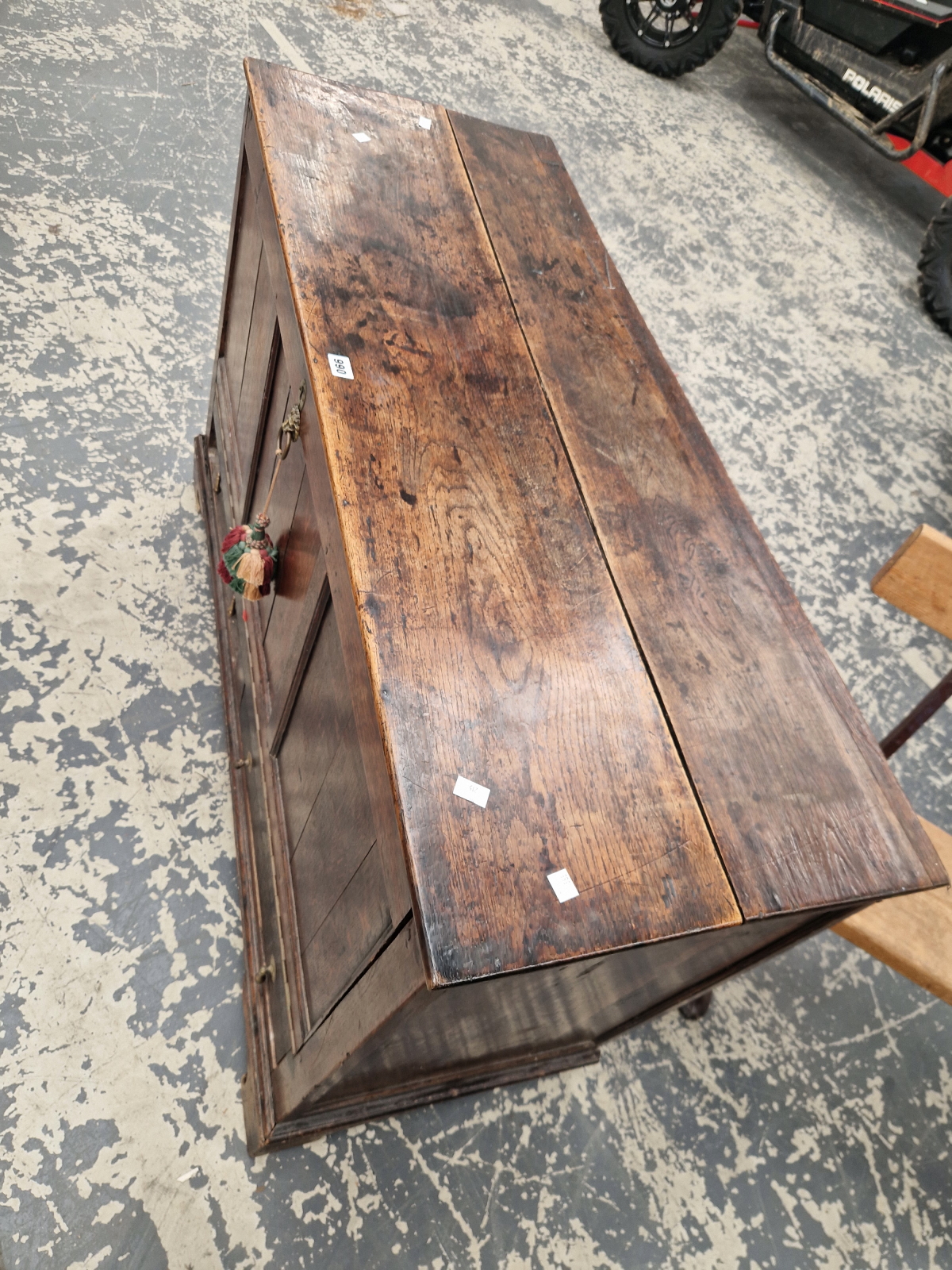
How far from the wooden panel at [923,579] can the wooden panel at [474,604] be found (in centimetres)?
54

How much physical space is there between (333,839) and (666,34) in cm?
441

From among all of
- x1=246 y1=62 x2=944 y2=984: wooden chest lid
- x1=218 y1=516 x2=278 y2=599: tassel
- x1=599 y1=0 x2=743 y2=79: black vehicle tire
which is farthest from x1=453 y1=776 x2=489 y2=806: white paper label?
x1=599 y1=0 x2=743 y2=79: black vehicle tire

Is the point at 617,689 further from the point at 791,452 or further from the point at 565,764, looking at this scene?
the point at 791,452

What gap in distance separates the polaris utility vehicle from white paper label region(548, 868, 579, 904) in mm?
3570

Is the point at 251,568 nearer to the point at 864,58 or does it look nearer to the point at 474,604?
the point at 474,604

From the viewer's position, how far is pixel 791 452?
9.91 feet

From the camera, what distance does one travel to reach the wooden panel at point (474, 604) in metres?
0.90

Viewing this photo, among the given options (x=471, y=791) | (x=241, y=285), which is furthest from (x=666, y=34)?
(x=471, y=791)

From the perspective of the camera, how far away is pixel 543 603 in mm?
1114

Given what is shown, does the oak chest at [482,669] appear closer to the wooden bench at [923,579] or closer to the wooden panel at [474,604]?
the wooden panel at [474,604]

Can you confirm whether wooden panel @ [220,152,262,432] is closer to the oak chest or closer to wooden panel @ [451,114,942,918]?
the oak chest

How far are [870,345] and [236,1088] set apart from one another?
3385 millimetres

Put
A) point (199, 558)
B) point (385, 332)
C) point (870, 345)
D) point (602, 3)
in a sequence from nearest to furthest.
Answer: point (385, 332), point (199, 558), point (870, 345), point (602, 3)

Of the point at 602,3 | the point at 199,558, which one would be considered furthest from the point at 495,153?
the point at 602,3
